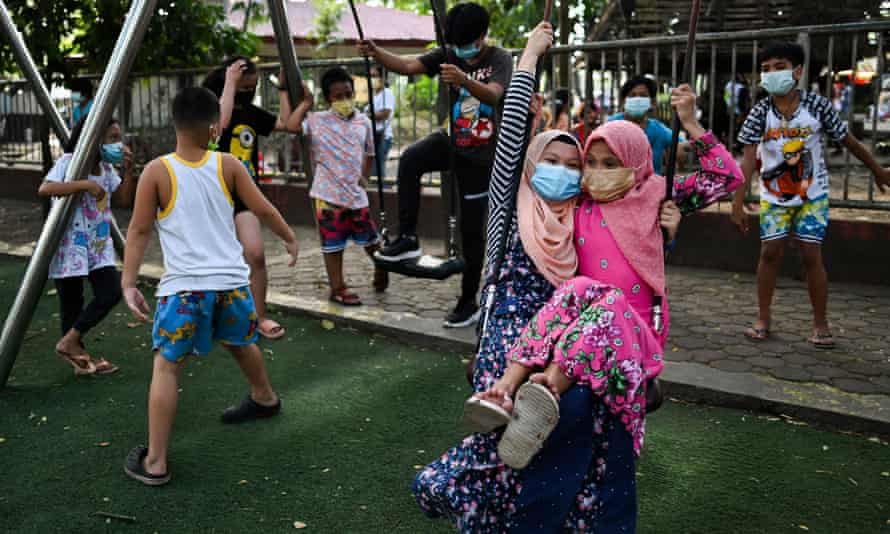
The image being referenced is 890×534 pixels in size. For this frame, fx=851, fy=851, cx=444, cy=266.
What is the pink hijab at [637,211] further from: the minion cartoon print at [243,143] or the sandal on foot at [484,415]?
the minion cartoon print at [243,143]

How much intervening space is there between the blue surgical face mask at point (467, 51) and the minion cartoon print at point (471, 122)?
24 cm

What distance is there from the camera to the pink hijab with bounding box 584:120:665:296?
290 cm

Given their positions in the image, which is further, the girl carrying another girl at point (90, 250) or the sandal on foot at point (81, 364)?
the sandal on foot at point (81, 364)

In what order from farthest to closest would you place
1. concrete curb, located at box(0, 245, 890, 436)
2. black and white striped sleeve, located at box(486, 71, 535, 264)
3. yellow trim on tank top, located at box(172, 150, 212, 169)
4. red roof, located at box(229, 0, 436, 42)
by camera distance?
red roof, located at box(229, 0, 436, 42) < concrete curb, located at box(0, 245, 890, 436) < yellow trim on tank top, located at box(172, 150, 212, 169) < black and white striped sleeve, located at box(486, 71, 535, 264)

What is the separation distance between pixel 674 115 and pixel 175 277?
2.20 m

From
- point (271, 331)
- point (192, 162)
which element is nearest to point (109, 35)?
point (271, 331)

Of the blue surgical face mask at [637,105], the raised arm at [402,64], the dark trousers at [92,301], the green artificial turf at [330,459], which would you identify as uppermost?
the raised arm at [402,64]

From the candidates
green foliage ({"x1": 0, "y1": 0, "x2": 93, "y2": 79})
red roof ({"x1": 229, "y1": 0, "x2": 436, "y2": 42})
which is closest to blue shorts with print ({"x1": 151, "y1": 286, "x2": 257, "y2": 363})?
green foliage ({"x1": 0, "y1": 0, "x2": 93, "y2": 79})

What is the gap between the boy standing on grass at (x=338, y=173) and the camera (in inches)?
255

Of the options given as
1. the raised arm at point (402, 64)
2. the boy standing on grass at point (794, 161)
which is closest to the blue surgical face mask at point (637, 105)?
the boy standing on grass at point (794, 161)

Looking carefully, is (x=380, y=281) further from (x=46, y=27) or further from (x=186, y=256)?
(x=46, y=27)

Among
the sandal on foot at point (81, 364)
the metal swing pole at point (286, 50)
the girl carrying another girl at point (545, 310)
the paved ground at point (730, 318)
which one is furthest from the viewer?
the metal swing pole at point (286, 50)

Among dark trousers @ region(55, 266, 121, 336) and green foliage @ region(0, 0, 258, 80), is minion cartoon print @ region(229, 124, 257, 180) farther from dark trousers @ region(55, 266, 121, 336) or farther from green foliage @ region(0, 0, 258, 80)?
green foliage @ region(0, 0, 258, 80)

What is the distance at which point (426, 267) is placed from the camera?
492cm
